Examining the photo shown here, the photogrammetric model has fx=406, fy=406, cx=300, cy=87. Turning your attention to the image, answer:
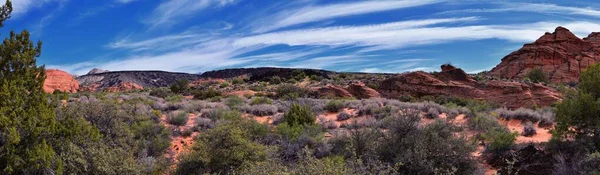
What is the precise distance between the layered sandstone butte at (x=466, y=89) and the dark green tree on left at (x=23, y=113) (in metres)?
23.9

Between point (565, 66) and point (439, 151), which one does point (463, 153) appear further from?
point (565, 66)

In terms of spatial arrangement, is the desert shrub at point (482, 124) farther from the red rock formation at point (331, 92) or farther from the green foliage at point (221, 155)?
the red rock formation at point (331, 92)

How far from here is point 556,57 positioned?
172ft

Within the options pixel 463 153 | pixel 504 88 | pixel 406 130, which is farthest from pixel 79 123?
pixel 504 88

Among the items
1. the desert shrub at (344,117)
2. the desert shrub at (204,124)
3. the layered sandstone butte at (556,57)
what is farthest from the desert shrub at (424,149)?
the layered sandstone butte at (556,57)

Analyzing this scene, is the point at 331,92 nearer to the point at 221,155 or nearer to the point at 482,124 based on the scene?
the point at 482,124

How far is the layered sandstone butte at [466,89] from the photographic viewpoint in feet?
84.3

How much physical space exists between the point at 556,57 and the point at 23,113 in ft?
195

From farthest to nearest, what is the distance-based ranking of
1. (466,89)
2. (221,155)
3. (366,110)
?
1. (466,89)
2. (366,110)
3. (221,155)

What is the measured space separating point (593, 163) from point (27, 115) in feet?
35.3

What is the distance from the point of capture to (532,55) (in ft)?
178

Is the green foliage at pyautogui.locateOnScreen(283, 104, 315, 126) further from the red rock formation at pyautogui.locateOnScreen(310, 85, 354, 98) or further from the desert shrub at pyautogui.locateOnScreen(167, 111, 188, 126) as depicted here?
the red rock formation at pyautogui.locateOnScreen(310, 85, 354, 98)

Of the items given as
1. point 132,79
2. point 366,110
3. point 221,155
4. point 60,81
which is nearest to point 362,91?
point 366,110

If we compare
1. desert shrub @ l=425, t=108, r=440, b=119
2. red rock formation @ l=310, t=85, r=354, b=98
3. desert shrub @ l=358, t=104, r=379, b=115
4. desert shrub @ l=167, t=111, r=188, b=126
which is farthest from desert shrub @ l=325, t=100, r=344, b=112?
red rock formation @ l=310, t=85, r=354, b=98
